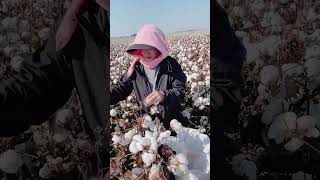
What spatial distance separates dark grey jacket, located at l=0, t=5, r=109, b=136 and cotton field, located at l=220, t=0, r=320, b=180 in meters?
0.71

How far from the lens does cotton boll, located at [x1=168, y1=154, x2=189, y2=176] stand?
7.66ft

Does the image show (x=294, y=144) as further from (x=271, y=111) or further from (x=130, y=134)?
(x=130, y=134)

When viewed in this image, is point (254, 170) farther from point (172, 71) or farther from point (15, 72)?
point (15, 72)

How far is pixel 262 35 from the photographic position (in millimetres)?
2299

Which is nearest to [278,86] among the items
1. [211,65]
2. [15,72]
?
[211,65]

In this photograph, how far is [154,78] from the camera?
2447 millimetres

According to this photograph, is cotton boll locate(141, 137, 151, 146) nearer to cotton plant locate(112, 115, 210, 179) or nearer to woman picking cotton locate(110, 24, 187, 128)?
cotton plant locate(112, 115, 210, 179)

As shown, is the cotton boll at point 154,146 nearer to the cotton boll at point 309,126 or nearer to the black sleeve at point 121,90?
the black sleeve at point 121,90

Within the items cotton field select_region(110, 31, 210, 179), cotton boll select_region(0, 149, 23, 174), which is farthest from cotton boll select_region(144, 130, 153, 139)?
cotton boll select_region(0, 149, 23, 174)

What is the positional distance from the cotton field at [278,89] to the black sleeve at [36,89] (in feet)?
3.02

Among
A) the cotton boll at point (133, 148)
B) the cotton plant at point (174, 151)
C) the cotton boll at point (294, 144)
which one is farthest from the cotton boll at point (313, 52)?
the cotton boll at point (133, 148)

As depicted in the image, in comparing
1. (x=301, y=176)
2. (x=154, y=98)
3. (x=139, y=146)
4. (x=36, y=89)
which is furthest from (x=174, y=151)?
Answer: (x=36, y=89)

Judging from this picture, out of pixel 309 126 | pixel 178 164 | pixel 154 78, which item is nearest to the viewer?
pixel 309 126

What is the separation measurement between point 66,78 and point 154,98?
0.48 meters
